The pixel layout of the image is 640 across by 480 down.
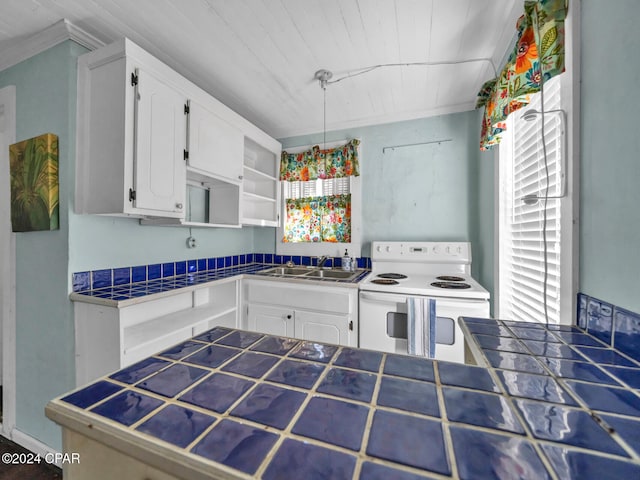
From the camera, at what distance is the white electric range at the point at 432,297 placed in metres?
1.72

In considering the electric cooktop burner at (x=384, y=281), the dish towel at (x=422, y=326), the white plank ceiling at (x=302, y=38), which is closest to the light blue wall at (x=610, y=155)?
the white plank ceiling at (x=302, y=38)

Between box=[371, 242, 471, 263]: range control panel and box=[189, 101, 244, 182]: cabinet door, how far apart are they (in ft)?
4.70

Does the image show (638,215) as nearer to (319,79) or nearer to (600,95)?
(600,95)

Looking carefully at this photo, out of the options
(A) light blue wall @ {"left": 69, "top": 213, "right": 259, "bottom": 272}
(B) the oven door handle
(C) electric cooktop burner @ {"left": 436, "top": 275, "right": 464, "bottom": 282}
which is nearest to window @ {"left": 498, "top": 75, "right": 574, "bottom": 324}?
(C) electric cooktop burner @ {"left": 436, "top": 275, "right": 464, "bottom": 282}

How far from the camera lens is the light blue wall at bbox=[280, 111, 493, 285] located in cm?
238

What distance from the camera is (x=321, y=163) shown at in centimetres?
282

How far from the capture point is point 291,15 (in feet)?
4.64

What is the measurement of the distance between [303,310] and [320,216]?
114 cm

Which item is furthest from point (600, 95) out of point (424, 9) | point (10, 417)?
point (10, 417)

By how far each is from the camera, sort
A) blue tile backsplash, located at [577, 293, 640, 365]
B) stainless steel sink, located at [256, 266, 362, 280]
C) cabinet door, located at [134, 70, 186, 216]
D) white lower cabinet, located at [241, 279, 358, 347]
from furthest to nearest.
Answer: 1. stainless steel sink, located at [256, 266, 362, 280]
2. white lower cabinet, located at [241, 279, 358, 347]
3. cabinet door, located at [134, 70, 186, 216]
4. blue tile backsplash, located at [577, 293, 640, 365]

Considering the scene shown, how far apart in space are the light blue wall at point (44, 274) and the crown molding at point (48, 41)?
3 centimetres

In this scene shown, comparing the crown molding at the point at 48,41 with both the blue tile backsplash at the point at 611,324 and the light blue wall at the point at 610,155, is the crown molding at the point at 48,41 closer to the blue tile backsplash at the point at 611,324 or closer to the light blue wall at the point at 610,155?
the light blue wall at the point at 610,155

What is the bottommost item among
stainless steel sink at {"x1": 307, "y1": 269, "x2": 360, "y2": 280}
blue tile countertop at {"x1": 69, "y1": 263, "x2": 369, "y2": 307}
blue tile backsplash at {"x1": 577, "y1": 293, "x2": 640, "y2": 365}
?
stainless steel sink at {"x1": 307, "y1": 269, "x2": 360, "y2": 280}

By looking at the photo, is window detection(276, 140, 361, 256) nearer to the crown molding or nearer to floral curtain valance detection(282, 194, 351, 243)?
floral curtain valance detection(282, 194, 351, 243)
